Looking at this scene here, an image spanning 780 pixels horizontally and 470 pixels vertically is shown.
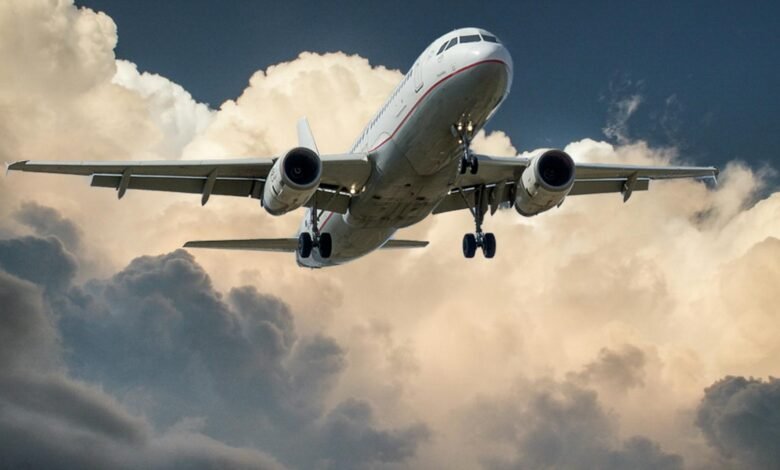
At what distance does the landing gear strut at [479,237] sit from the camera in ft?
106

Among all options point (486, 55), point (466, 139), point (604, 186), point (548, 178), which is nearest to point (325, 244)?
point (548, 178)

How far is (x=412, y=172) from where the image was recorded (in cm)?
2741

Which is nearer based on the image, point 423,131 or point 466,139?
point 466,139

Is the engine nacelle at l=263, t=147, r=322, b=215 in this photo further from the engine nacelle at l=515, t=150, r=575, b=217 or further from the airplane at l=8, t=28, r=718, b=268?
the engine nacelle at l=515, t=150, r=575, b=217

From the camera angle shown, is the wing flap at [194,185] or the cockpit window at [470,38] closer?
the cockpit window at [470,38]

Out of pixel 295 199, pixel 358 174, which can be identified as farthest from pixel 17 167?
pixel 358 174

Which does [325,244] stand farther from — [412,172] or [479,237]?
[412,172]

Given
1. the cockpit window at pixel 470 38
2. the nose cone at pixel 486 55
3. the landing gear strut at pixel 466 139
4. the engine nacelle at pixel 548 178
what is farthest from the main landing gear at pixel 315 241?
the nose cone at pixel 486 55

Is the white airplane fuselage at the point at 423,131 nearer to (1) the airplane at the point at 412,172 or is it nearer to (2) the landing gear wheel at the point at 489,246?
(1) the airplane at the point at 412,172

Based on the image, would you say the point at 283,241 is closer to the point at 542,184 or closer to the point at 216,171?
the point at 216,171

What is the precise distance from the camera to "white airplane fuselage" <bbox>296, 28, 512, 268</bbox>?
2419 cm

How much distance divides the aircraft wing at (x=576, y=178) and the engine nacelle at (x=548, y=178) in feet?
2.88

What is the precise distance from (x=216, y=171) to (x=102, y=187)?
4.05m

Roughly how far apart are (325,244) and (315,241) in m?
0.93
